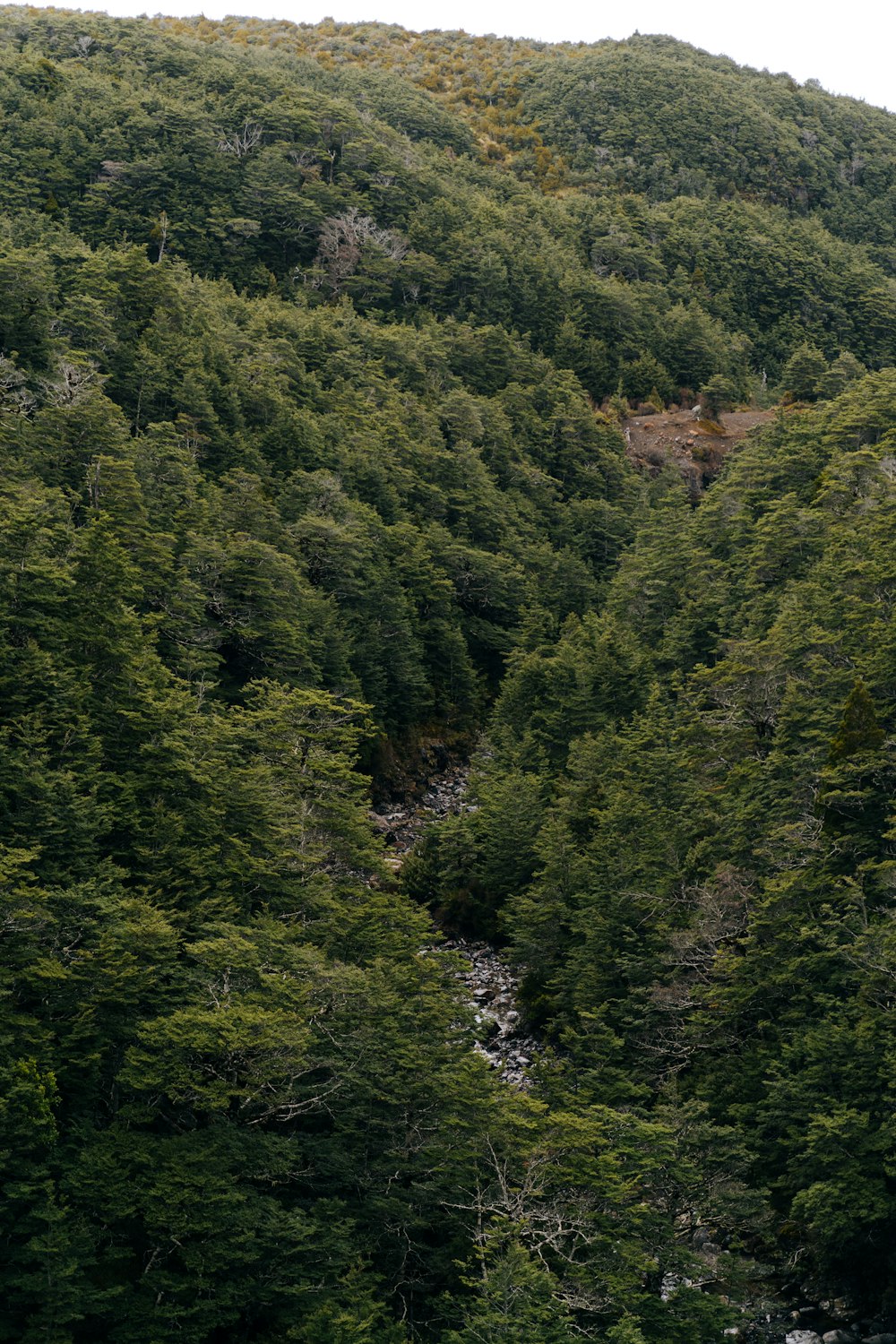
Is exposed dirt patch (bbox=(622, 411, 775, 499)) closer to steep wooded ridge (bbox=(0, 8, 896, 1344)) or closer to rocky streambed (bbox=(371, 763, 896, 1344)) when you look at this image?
steep wooded ridge (bbox=(0, 8, 896, 1344))

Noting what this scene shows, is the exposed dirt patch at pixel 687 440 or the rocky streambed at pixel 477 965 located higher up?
the exposed dirt patch at pixel 687 440

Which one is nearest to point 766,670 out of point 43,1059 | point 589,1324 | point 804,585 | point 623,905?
point 804,585

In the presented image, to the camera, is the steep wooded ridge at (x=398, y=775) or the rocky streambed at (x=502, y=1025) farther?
the rocky streambed at (x=502, y=1025)

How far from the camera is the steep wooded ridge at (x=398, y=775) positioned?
28.1 meters

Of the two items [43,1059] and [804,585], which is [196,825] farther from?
[804,585]

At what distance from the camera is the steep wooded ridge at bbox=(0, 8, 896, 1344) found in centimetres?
2814

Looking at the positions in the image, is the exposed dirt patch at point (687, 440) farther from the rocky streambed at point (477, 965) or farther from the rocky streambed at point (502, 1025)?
the rocky streambed at point (502, 1025)

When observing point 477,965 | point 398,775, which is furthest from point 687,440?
point 477,965

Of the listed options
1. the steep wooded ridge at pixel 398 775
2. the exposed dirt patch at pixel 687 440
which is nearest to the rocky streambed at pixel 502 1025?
the steep wooded ridge at pixel 398 775

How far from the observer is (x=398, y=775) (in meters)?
68.0

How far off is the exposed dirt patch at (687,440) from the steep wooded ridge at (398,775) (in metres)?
0.58

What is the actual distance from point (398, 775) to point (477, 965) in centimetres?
1682

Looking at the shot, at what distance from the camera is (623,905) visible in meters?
44.4

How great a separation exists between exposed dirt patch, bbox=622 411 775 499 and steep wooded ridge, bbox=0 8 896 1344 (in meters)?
0.58
